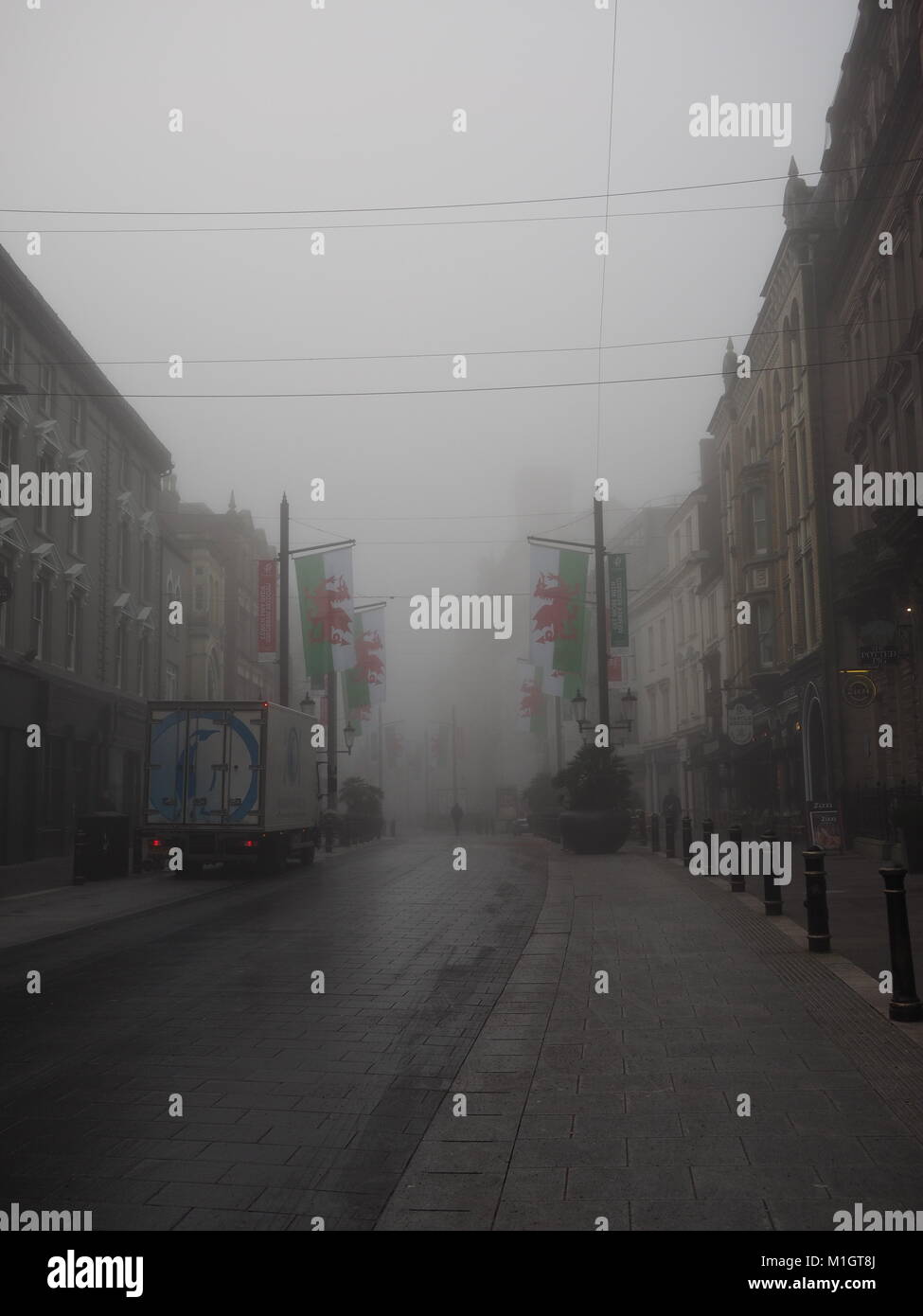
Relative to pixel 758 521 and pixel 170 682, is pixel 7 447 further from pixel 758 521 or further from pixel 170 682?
pixel 758 521

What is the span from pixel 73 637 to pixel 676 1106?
30.6 metres

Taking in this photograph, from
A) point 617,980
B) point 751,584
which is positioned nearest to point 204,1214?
point 617,980

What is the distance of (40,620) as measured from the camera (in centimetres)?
3112

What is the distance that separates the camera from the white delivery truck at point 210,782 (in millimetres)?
21094

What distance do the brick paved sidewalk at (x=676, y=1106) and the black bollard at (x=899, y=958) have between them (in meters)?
0.17

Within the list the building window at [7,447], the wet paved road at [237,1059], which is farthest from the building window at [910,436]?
the building window at [7,447]

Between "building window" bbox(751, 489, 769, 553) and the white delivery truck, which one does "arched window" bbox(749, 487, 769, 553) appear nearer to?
"building window" bbox(751, 489, 769, 553)

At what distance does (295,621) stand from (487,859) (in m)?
69.6

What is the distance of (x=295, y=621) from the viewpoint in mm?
93688

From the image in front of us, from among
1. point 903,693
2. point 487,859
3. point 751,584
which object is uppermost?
point 751,584

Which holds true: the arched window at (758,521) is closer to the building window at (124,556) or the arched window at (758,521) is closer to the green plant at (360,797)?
the green plant at (360,797)
